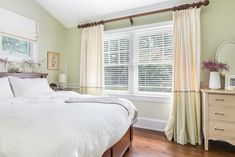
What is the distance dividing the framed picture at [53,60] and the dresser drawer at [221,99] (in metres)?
3.46

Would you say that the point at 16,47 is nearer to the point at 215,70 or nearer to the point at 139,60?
the point at 139,60

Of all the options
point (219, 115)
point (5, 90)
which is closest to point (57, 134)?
point (5, 90)

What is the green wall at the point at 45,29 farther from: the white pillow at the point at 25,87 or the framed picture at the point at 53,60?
the white pillow at the point at 25,87

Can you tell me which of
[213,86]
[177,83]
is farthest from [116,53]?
[213,86]

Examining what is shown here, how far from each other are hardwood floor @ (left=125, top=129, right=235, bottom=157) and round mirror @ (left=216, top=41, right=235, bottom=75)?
116cm

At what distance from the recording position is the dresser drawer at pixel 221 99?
2.21 metres

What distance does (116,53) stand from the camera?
→ 373cm

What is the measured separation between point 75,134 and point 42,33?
340 cm

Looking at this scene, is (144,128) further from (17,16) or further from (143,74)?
(17,16)

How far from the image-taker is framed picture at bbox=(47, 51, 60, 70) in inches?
155

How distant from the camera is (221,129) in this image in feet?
7.44

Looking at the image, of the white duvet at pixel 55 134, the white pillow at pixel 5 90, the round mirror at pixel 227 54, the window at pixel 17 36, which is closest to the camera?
the white duvet at pixel 55 134

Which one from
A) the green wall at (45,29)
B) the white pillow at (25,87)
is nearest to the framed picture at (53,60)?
the green wall at (45,29)

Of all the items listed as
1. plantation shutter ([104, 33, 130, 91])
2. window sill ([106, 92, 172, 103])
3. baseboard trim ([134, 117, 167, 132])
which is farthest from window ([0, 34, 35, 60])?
baseboard trim ([134, 117, 167, 132])
